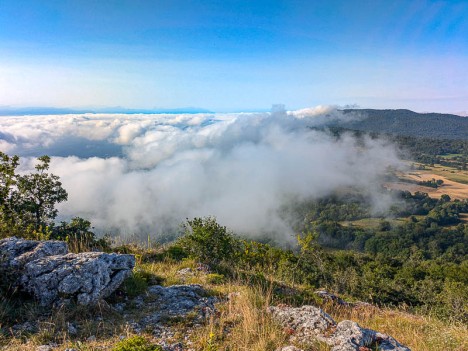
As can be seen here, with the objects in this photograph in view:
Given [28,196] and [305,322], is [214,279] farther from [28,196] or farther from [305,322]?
[28,196]

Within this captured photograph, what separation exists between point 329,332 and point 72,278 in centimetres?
594

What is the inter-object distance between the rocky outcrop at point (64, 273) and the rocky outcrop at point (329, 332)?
13.8 feet

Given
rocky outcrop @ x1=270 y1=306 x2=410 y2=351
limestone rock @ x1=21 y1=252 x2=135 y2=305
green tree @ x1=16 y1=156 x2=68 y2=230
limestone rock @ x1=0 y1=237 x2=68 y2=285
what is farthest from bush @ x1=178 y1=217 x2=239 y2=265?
green tree @ x1=16 y1=156 x2=68 y2=230

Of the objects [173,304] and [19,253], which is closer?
[173,304]

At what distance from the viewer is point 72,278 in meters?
6.96

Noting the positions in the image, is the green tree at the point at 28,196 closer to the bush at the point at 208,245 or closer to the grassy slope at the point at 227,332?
the bush at the point at 208,245

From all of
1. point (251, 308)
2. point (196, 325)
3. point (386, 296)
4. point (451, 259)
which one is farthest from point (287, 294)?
point (451, 259)

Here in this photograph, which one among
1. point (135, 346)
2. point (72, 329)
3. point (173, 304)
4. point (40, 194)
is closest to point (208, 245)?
point (173, 304)

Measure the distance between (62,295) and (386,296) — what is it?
148 feet

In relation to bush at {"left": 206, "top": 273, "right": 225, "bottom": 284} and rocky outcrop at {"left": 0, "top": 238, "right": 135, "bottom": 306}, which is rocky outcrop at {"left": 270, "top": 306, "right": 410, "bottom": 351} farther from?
rocky outcrop at {"left": 0, "top": 238, "right": 135, "bottom": 306}

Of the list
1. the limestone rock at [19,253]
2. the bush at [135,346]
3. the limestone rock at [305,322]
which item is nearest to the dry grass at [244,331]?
the limestone rock at [305,322]

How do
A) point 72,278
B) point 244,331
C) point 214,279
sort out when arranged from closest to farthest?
point 244,331 < point 72,278 < point 214,279

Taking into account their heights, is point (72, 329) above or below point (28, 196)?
above

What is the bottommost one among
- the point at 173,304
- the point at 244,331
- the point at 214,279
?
the point at 214,279
